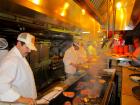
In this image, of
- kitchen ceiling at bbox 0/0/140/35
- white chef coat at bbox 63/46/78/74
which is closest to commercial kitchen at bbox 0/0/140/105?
kitchen ceiling at bbox 0/0/140/35

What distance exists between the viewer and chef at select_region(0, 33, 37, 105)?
198 cm

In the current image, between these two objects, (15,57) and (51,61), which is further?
(51,61)

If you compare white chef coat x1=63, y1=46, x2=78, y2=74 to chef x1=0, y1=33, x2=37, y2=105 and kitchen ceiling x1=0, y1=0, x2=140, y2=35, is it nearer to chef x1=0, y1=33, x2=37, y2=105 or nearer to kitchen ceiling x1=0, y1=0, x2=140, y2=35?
kitchen ceiling x1=0, y1=0, x2=140, y2=35

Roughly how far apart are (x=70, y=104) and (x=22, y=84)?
2.40 feet

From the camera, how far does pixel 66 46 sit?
6.06 metres

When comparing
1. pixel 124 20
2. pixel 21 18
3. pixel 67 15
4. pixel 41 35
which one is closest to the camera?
pixel 21 18

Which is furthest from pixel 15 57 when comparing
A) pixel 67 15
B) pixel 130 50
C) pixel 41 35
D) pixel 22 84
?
pixel 130 50

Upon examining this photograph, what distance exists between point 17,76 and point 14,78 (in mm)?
86

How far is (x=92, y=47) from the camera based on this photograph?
7.77 m

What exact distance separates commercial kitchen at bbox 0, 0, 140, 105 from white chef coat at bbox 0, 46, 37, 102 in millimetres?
186

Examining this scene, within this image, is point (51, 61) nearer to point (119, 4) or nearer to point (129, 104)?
point (119, 4)

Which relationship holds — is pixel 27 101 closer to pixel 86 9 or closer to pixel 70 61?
pixel 86 9

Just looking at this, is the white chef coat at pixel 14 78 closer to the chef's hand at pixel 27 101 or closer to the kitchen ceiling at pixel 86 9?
the chef's hand at pixel 27 101

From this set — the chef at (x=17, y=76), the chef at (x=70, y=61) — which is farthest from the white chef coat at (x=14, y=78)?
the chef at (x=70, y=61)
